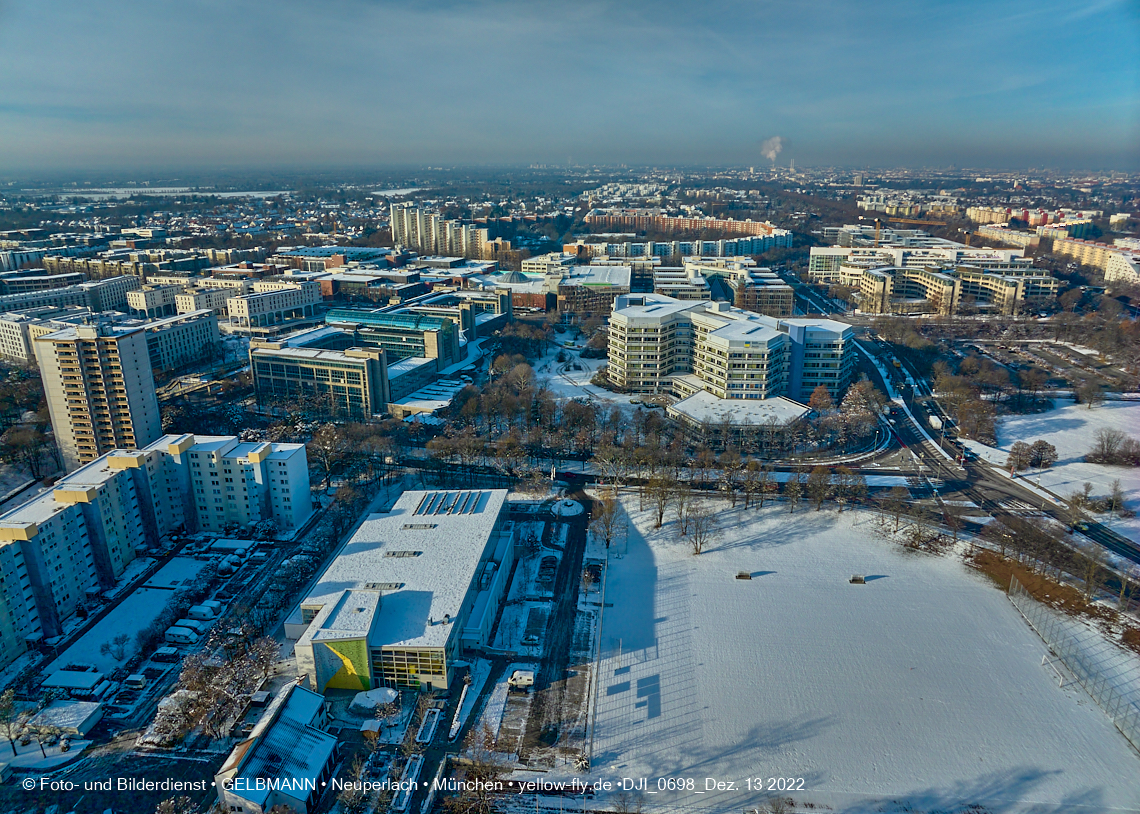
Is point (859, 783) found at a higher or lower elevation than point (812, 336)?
lower

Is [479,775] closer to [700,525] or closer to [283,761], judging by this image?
[283,761]

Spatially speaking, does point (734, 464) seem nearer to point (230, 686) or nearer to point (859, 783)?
point (859, 783)

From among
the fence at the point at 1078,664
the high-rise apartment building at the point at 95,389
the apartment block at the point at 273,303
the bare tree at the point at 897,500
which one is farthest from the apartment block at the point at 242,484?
the apartment block at the point at 273,303

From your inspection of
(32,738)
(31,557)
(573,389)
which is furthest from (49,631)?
(573,389)

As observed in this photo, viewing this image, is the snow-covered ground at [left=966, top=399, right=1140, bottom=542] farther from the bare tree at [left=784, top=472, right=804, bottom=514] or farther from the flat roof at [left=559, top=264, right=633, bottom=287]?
the flat roof at [left=559, top=264, right=633, bottom=287]

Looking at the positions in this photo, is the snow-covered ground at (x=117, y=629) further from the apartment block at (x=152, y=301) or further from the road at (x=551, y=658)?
the apartment block at (x=152, y=301)

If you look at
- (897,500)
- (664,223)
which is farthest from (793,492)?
(664,223)
